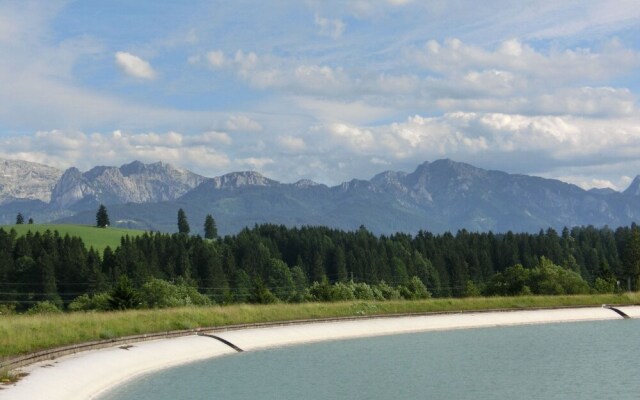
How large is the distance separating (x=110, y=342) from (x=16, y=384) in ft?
55.1

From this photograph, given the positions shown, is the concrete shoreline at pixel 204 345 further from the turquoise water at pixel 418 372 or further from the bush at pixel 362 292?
the bush at pixel 362 292

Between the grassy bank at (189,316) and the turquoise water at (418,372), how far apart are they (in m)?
7.79

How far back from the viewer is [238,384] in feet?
141

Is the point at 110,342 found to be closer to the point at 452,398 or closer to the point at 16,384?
the point at 16,384

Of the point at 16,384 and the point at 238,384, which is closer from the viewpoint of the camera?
the point at 16,384

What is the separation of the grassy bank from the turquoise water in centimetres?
779

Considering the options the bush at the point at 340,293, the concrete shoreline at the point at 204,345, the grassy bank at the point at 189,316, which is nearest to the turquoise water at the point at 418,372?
the concrete shoreline at the point at 204,345

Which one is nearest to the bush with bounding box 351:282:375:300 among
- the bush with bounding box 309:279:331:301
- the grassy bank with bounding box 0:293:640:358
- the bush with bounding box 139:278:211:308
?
the bush with bounding box 309:279:331:301

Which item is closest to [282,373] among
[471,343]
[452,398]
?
[452,398]

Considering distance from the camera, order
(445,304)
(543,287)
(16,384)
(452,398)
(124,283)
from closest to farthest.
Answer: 1. (16,384)
2. (452,398)
3. (124,283)
4. (445,304)
5. (543,287)

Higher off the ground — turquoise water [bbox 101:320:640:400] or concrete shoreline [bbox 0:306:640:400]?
concrete shoreline [bbox 0:306:640:400]

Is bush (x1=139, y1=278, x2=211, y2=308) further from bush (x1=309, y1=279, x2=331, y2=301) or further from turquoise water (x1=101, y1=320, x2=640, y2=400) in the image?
turquoise water (x1=101, y1=320, x2=640, y2=400)

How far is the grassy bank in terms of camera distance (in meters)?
47.9

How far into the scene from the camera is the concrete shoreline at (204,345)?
37.7 metres
